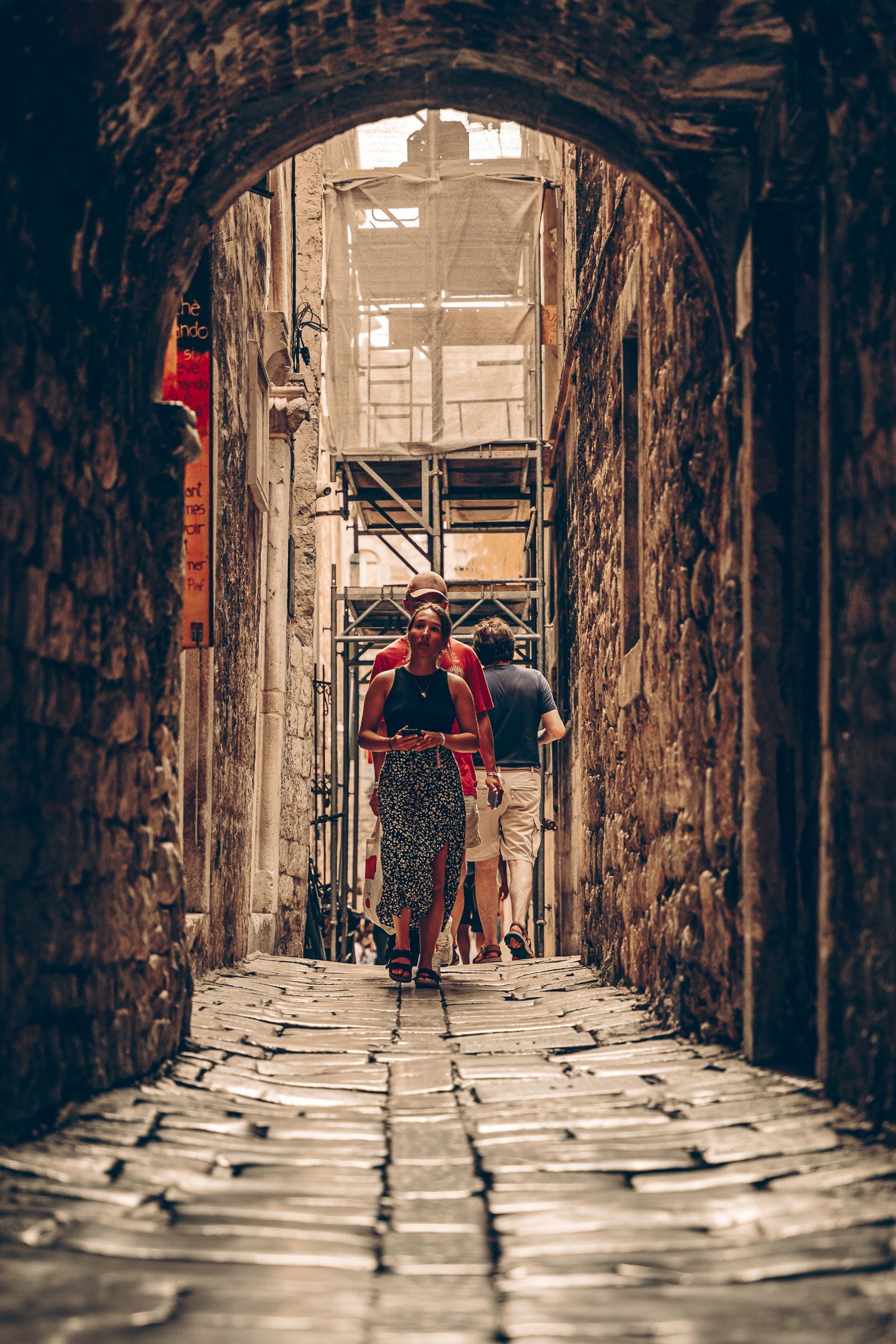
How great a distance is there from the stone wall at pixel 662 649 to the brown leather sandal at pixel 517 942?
0.38 meters

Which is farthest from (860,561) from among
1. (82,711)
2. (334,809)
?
(334,809)

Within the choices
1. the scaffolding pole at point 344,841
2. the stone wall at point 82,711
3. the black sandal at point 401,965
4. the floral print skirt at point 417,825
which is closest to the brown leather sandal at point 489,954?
the black sandal at point 401,965

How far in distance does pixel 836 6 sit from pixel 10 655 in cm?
224

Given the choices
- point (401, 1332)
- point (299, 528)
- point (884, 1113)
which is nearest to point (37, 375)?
point (401, 1332)

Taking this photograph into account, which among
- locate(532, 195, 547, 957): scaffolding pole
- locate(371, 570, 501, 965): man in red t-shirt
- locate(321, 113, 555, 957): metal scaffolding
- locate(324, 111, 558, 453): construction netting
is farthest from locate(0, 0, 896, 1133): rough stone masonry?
locate(324, 111, 558, 453): construction netting

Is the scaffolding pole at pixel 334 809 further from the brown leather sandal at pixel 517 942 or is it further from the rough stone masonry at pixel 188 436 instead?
the rough stone masonry at pixel 188 436

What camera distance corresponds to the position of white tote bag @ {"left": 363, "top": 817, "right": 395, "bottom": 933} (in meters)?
6.12

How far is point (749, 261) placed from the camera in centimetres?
391

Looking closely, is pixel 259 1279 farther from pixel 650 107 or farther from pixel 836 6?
pixel 650 107

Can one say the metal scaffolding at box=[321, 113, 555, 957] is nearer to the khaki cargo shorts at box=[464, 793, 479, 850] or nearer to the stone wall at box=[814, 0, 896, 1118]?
the khaki cargo shorts at box=[464, 793, 479, 850]

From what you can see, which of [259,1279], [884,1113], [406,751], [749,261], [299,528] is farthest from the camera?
[299,528]

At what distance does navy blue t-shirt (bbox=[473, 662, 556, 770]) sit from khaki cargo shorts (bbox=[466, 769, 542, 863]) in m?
0.07

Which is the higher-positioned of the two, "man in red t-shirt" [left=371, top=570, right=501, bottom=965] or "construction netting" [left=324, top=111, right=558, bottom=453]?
"construction netting" [left=324, top=111, right=558, bottom=453]

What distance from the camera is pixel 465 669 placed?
651cm
